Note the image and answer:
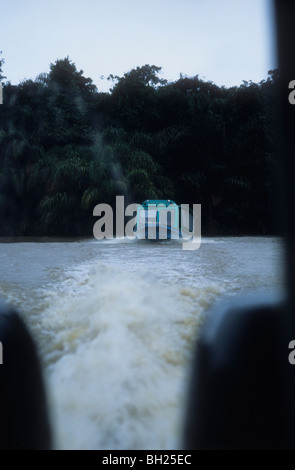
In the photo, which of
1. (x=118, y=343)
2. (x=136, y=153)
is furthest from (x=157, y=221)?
(x=118, y=343)

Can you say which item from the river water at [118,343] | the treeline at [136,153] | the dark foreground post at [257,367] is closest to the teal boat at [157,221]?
the treeline at [136,153]

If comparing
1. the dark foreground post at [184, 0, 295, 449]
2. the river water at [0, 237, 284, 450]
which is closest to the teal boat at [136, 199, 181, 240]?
the river water at [0, 237, 284, 450]

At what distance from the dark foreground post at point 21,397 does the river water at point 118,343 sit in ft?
0.12

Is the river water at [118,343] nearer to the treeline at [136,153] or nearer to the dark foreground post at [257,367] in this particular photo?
the dark foreground post at [257,367]

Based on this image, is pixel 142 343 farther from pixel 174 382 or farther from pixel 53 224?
pixel 53 224

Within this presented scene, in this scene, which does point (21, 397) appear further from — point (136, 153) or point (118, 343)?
point (136, 153)

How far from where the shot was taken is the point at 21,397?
49.6 inches

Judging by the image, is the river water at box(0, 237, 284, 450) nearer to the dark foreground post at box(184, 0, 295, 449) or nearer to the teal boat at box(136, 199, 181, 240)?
the dark foreground post at box(184, 0, 295, 449)

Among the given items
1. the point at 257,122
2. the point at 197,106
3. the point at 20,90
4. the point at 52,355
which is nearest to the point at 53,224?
the point at 20,90

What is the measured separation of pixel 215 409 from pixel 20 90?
10.9 metres

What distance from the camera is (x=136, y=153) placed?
943 cm

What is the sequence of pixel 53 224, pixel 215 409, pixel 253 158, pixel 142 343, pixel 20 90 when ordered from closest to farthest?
pixel 215 409
pixel 142 343
pixel 53 224
pixel 253 158
pixel 20 90

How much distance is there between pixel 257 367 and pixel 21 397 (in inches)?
32.5
